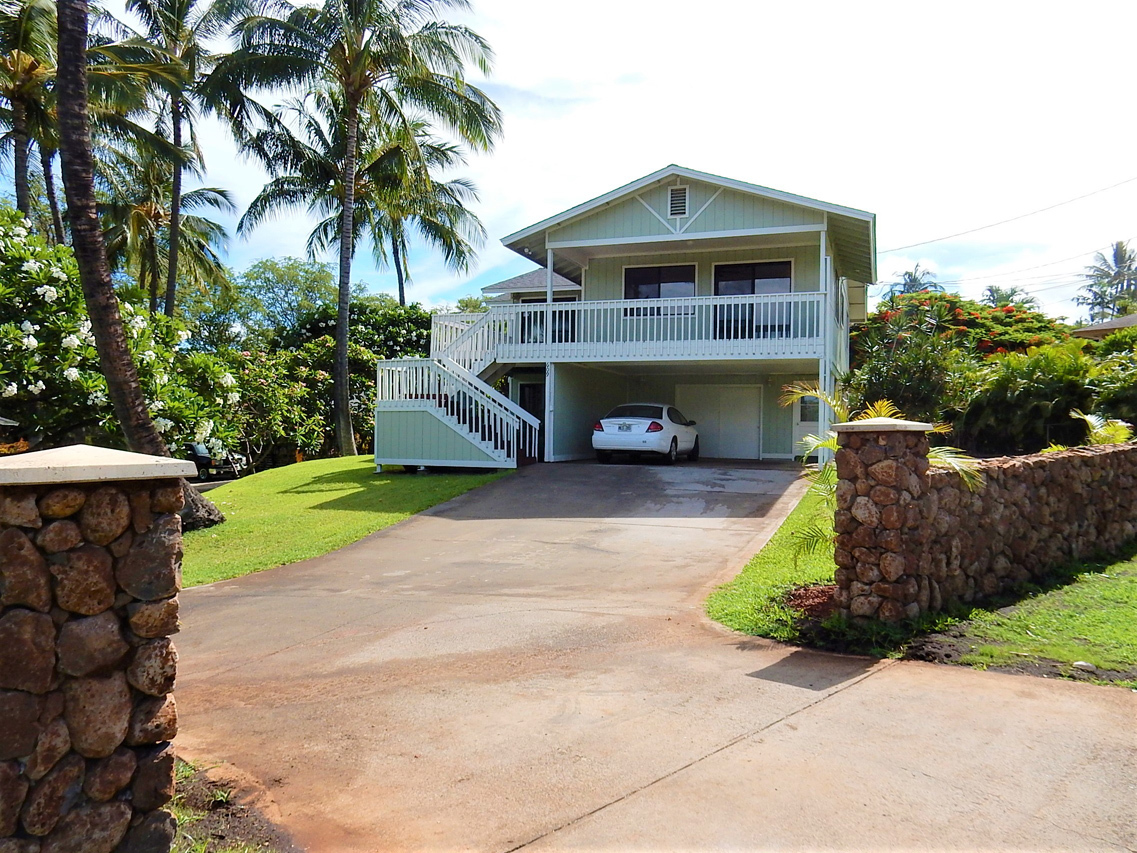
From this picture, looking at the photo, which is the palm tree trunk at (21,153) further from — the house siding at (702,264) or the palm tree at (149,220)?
the house siding at (702,264)

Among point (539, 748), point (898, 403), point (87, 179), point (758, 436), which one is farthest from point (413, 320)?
point (539, 748)

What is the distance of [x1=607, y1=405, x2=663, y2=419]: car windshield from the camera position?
17859 millimetres

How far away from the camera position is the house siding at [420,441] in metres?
17.7

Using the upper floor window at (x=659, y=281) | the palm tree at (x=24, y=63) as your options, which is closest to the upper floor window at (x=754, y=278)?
the upper floor window at (x=659, y=281)

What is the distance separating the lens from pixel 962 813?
3.62 metres

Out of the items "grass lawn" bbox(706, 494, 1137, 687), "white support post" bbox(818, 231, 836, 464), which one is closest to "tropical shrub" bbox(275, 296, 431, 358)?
"white support post" bbox(818, 231, 836, 464)

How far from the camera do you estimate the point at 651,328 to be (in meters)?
18.3

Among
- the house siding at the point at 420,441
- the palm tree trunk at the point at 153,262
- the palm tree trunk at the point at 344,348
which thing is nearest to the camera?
the house siding at the point at 420,441

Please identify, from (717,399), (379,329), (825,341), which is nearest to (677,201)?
(825,341)

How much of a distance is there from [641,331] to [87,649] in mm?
15933

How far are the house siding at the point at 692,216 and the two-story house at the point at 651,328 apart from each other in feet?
0.10

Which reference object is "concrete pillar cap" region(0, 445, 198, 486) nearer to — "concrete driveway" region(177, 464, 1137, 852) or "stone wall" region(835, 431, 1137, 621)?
"concrete driveway" region(177, 464, 1137, 852)

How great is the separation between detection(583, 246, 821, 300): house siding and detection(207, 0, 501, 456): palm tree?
5492mm

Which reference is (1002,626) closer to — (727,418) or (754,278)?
(754,278)
